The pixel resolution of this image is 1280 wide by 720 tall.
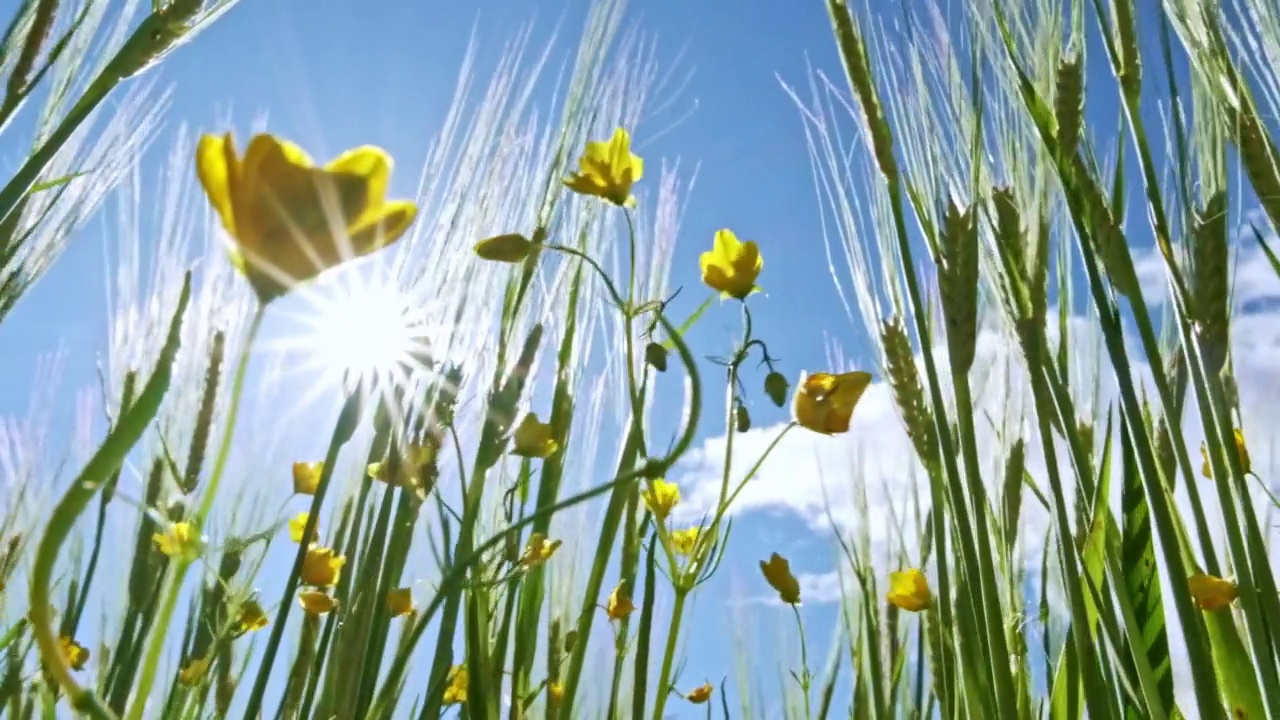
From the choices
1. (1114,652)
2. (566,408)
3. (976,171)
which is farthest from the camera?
(566,408)

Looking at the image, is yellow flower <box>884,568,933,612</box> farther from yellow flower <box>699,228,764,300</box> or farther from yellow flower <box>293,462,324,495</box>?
yellow flower <box>293,462,324,495</box>

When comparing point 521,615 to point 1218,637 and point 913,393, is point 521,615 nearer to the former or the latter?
point 913,393

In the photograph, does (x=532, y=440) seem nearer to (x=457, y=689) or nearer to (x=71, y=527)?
(x=457, y=689)

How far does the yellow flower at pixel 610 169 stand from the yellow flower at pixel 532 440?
22cm

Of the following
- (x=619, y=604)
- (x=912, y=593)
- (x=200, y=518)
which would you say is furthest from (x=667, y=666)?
(x=200, y=518)

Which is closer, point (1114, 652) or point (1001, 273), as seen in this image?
point (1114, 652)

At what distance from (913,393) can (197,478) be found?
21.5 inches

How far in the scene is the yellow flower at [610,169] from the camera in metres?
0.90

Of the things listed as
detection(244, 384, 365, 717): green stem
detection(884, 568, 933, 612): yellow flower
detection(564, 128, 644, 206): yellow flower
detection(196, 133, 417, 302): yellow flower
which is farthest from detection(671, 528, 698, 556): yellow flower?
detection(196, 133, 417, 302): yellow flower

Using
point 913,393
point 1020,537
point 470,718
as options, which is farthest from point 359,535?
point 1020,537

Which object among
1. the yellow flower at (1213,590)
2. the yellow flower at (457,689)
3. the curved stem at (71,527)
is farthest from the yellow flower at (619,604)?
the curved stem at (71,527)

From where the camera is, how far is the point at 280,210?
0.34 metres

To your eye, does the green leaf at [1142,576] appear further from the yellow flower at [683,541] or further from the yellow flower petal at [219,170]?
the yellow flower petal at [219,170]

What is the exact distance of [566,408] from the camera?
0.90 meters
